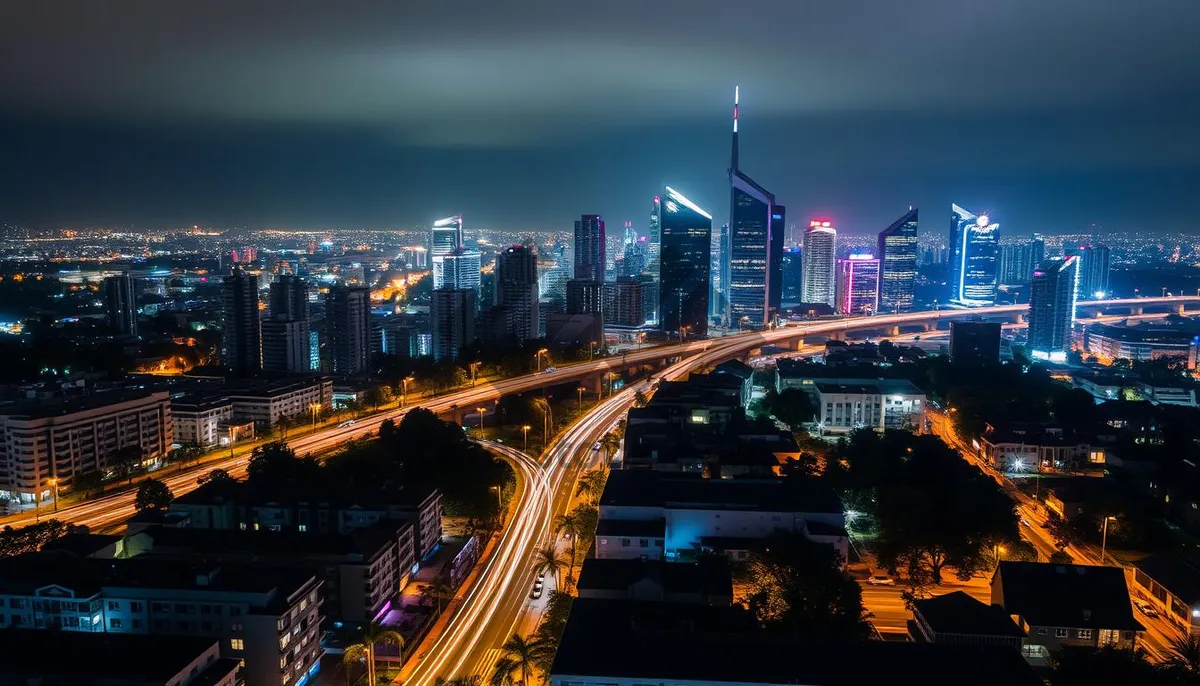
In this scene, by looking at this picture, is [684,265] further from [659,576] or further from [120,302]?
[659,576]

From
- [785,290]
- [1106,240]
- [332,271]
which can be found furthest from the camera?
[1106,240]

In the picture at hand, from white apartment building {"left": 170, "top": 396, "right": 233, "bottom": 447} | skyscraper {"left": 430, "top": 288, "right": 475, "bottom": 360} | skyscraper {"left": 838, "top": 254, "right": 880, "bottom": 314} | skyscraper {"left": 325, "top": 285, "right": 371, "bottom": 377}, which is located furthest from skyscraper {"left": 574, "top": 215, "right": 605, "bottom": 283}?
white apartment building {"left": 170, "top": 396, "right": 233, "bottom": 447}

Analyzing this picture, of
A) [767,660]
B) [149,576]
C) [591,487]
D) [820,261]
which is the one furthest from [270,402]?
[820,261]

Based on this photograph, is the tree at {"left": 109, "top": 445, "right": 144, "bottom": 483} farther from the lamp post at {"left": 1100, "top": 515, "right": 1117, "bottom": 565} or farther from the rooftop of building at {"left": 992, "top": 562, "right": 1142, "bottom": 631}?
the lamp post at {"left": 1100, "top": 515, "right": 1117, "bottom": 565}

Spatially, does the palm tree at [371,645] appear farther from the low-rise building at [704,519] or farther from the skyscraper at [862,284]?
the skyscraper at [862,284]

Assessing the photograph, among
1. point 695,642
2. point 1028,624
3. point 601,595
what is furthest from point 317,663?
point 1028,624

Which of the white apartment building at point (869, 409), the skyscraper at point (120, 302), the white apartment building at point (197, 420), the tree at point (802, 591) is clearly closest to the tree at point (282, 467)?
the white apartment building at point (197, 420)

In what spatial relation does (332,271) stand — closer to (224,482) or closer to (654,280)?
(654,280)
